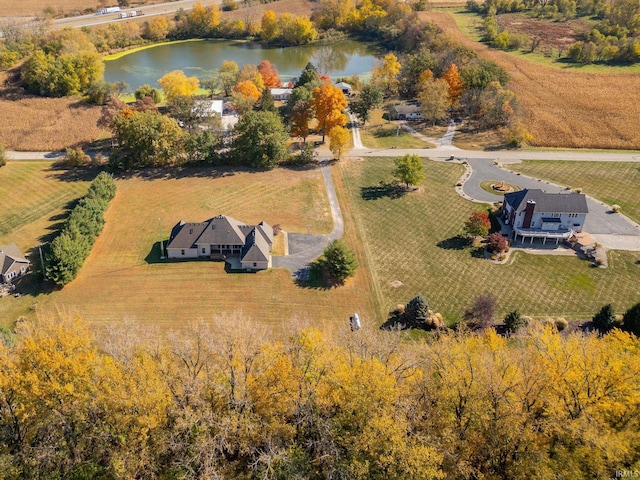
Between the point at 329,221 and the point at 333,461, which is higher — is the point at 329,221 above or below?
below

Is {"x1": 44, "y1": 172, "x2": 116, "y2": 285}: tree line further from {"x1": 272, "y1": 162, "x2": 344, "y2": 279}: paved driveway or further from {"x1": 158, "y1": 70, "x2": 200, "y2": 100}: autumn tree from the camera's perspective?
{"x1": 158, "y1": 70, "x2": 200, "y2": 100}: autumn tree

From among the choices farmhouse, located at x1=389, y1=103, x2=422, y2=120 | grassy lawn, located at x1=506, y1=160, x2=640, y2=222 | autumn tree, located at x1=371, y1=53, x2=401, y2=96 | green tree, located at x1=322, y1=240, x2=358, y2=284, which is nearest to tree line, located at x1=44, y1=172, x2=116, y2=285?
green tree, located at x1=322, y1=240, x2=358, y2=284

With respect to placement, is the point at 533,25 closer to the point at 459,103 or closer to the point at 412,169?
the point at 459,103

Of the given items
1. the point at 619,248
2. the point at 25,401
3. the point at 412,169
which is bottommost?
the point at 619,248

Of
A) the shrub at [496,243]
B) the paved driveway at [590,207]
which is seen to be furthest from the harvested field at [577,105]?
the shrub at [496,243]

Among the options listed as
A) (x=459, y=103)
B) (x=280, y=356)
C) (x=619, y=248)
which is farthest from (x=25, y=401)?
(x=459, y=103)

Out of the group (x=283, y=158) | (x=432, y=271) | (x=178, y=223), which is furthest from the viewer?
(x=283, y=158)
